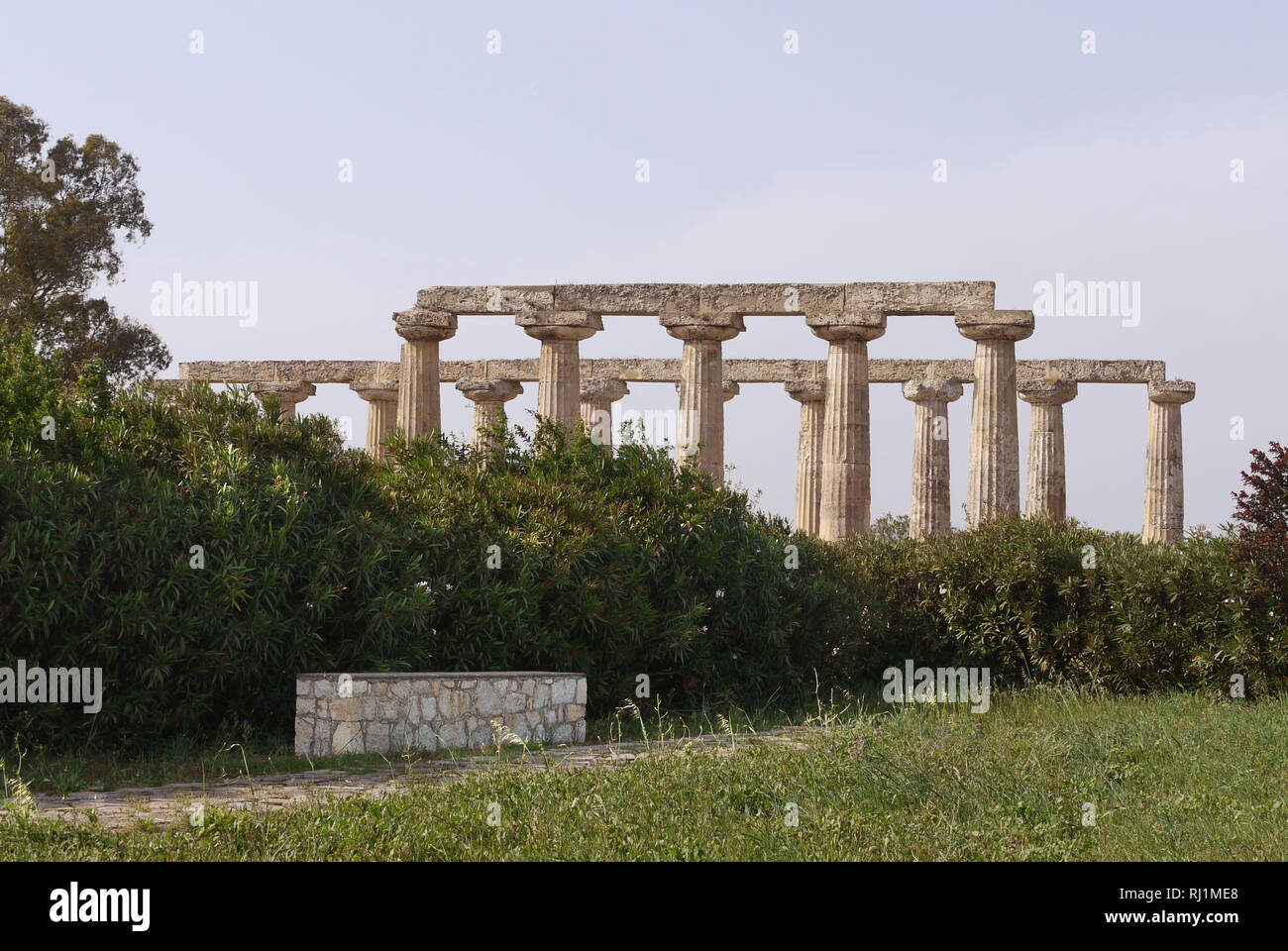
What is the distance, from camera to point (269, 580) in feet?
46.0

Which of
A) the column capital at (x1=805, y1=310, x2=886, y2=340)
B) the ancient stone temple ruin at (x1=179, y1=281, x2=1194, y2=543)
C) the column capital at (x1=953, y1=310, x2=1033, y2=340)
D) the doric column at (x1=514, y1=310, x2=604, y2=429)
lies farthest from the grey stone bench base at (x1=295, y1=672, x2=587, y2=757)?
the column capital at (x1=953, y1=310, x2=1033, y2=340)

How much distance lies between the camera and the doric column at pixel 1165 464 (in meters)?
37.2

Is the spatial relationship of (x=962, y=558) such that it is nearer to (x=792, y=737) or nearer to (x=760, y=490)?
(x=760, y=490)

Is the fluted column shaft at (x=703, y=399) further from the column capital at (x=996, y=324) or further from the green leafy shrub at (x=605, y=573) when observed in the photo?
the green leafy shrub at (x=605, y=573)

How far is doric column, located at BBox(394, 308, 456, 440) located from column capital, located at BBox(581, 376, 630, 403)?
8.88 meters

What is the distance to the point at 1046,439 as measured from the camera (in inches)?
1390

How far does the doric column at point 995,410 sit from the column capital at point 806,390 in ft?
32.4

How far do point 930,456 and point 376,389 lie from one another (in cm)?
1722

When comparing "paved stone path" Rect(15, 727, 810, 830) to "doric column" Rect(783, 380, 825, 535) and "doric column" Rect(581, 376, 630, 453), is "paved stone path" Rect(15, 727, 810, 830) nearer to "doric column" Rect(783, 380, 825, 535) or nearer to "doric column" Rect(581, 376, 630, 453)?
"doric column" Rect(783, 380, 825, 535)

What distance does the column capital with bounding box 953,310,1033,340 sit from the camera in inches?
1030

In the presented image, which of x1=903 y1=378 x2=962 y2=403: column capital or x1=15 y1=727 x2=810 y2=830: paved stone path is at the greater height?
x1=903 y1=378 x2=962 y2=403: column capital

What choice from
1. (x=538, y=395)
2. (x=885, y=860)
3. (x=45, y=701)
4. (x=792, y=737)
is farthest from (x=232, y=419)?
(x=538, y=395)

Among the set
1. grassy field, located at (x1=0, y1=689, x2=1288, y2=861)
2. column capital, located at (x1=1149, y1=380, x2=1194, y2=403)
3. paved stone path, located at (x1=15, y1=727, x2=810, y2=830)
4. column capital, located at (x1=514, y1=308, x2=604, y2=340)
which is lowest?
paved stone path, located at (x1=15, y1=727, x2=810, y2=830)

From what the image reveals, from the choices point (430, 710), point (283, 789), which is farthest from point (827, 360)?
point (283, 789)
